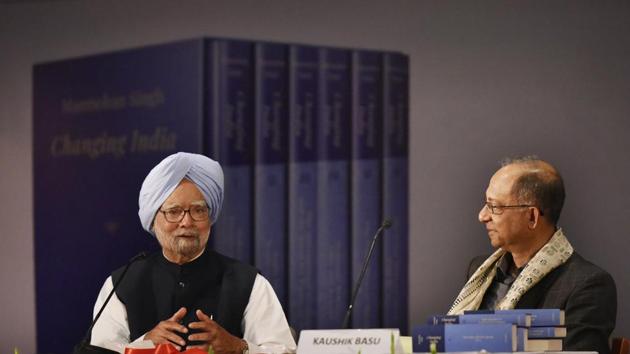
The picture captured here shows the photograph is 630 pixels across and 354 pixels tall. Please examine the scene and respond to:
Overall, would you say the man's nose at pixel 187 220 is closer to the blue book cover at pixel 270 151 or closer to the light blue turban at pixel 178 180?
the light blue turban at pixel 178 180

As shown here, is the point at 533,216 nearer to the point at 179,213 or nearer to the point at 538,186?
the point at 538,186

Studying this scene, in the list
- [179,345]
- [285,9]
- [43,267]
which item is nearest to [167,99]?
[285,9]

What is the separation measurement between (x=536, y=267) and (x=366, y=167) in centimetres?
120

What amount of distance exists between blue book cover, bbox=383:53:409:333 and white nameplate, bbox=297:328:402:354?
1.94m

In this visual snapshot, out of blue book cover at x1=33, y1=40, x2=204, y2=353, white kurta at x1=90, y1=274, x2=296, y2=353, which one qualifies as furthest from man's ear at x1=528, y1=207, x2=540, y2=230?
blue book cover at x1=33, y1=40, x2=204, y2=353

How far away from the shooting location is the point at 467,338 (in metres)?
3.10

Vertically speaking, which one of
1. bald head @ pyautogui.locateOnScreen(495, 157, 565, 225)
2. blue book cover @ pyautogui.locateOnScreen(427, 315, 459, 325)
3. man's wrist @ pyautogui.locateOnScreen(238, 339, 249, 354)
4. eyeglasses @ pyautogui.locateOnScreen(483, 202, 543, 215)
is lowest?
man's wrist @ pyautogui.locateOnScreen(238, 339, 249, 354)

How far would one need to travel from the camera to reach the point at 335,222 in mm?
5051

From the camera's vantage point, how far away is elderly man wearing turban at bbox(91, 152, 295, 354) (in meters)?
3.95

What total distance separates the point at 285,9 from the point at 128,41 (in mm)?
775

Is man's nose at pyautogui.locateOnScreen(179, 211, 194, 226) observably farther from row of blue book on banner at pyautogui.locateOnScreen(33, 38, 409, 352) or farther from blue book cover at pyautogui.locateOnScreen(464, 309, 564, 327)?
blue book cover at pyautogui.locateOnScreen(464, 309, 564, 327)

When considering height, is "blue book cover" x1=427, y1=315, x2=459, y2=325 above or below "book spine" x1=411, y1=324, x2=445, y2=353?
above

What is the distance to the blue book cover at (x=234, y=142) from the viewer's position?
4.97 metres

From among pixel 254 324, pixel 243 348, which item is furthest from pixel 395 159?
pixel 243 348
